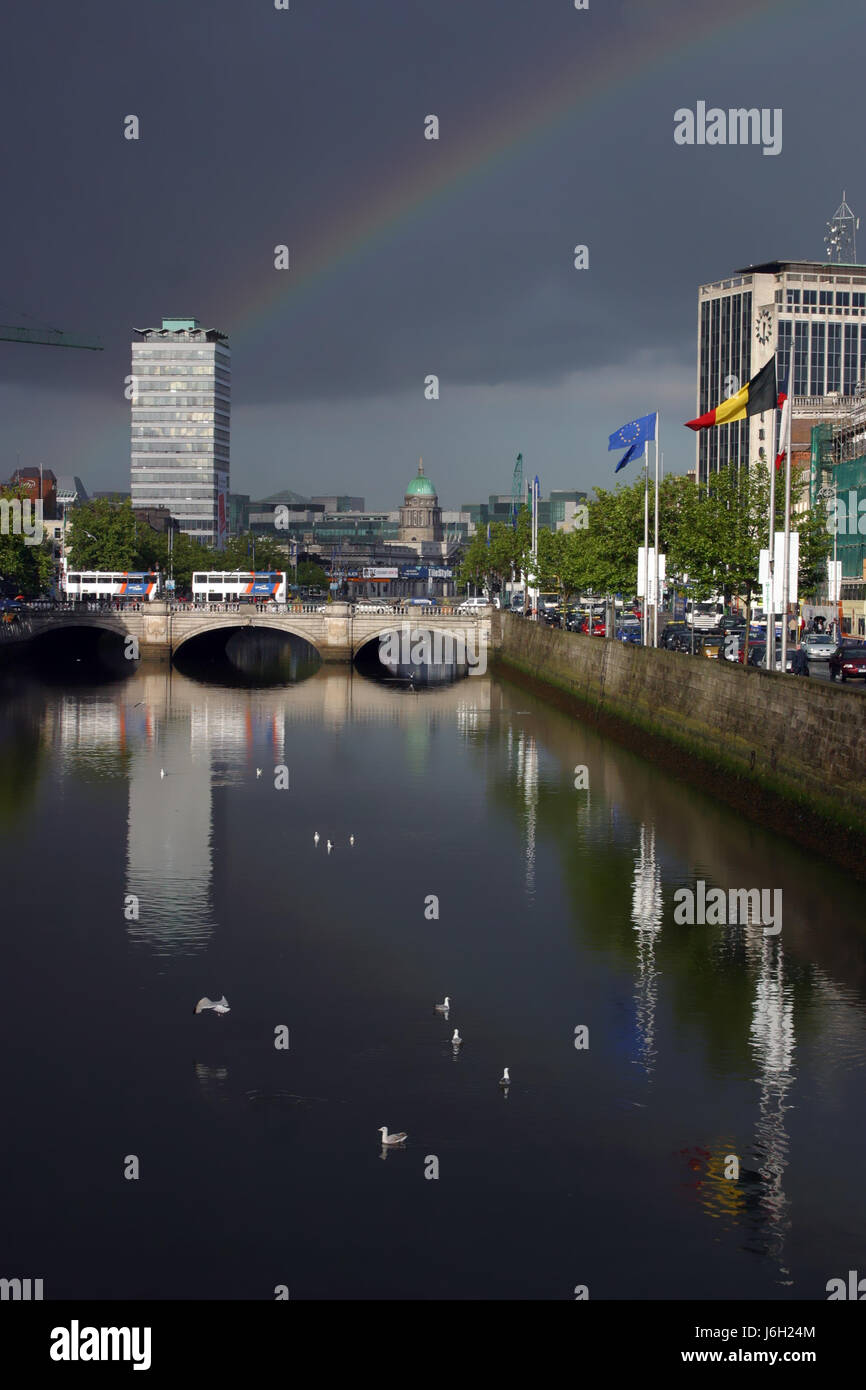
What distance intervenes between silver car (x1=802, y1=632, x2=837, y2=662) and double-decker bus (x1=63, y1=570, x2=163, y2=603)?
3496 inches

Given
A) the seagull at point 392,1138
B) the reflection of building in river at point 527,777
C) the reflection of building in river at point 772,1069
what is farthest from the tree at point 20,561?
the seagull at point 392,1138

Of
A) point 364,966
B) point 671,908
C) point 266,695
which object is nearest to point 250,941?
point 364,966

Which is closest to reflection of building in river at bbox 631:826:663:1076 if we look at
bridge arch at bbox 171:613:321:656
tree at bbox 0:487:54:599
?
bridge arch at bbox 171:613:321:656

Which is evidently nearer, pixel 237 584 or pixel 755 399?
pixel 755 399

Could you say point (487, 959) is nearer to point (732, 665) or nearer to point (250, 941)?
point (250, 941)

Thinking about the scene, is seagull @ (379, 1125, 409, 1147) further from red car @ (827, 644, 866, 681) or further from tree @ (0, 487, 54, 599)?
tree @ (0, 487, 54, 599)

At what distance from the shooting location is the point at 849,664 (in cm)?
6366

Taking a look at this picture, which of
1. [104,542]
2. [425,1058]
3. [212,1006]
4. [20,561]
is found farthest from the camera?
[104,542]

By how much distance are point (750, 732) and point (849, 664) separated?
1595 cm

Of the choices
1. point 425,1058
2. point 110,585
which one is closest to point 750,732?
point 425,1058

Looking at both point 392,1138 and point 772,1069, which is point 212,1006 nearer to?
point 392,1138

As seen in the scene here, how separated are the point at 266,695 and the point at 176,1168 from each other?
81.6 m

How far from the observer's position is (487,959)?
33000 mm

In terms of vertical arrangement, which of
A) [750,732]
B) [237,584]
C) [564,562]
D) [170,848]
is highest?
[564,562]
